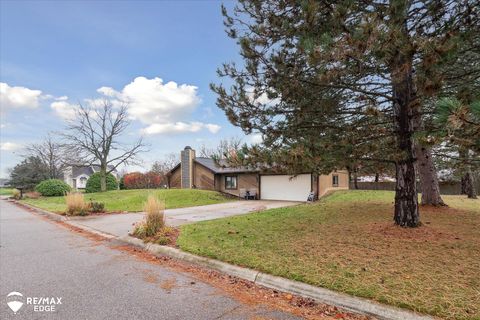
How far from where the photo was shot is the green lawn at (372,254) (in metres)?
3.13

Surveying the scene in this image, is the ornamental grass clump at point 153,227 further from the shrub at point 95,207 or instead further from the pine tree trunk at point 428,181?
the pine tree trunk at point 428,181

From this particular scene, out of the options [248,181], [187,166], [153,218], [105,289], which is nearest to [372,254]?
[105,289]

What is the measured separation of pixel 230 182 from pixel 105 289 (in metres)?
19.8

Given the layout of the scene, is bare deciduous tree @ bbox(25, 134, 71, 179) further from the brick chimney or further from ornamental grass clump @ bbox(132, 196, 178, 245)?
ornamental grass clump @ bbox(132, 196, 178, 245)

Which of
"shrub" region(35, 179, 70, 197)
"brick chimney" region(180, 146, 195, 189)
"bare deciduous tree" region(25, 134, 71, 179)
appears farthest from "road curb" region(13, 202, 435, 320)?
"bare deciduous tree" region(25, 134, 71, 179)

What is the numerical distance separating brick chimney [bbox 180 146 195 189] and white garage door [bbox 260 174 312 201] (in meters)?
7.10

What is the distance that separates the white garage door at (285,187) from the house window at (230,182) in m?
2.51

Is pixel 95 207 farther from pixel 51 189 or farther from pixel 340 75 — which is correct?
pixel 51 189

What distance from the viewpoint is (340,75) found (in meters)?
4.68

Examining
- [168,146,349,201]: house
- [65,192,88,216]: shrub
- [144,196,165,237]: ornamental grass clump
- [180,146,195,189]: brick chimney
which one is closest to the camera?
[144,196,165,237]: ornamental grass clump

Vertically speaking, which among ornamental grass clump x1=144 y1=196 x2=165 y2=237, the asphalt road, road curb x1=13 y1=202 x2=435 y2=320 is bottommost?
the asphalt road

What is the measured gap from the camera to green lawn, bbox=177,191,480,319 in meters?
3.13

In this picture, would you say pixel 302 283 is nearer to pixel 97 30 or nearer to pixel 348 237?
pixel 348 237

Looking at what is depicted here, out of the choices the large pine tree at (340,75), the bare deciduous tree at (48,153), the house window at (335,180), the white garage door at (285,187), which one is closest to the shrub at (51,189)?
the bare deciduous tree at (48,153)
